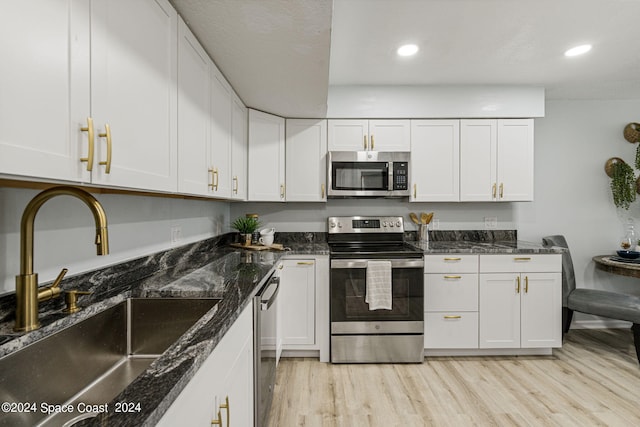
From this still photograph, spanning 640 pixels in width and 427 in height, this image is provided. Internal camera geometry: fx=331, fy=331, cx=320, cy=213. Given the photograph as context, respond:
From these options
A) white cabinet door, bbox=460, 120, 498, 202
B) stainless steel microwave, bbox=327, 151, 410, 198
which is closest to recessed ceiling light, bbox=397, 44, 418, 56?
stainless steel microwave, bbox=327, 151, 410, 198

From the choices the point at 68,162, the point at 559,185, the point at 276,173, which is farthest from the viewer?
the point at 559,185

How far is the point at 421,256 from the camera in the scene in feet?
8.87

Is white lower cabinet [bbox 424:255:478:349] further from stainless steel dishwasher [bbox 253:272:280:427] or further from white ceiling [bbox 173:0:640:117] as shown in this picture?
white ceiling [bbox 173:0:640:117]

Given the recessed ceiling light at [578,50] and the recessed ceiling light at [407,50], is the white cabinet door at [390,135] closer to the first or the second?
the recessed ceiling light at [407,50]

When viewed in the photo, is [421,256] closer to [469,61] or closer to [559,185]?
[469,61]

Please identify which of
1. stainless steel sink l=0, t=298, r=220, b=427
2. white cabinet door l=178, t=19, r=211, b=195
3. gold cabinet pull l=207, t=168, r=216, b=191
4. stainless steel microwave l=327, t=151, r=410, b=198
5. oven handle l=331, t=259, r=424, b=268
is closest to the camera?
stainless steel sink l=0, t=298, r=220, b=427

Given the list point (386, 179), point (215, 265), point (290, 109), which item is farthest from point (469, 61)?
point (215, 265)

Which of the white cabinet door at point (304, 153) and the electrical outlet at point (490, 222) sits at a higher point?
the white cabinet door at point (304, 153)

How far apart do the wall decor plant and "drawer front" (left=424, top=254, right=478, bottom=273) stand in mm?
1901

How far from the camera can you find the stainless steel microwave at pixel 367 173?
3002mm

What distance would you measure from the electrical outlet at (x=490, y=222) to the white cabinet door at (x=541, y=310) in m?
0.71

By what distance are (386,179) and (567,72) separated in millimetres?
1719

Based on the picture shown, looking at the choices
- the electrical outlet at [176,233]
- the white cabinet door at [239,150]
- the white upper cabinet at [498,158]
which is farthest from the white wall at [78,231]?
the white upper cabinet at [498,158]

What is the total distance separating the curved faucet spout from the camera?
867 millimetres
